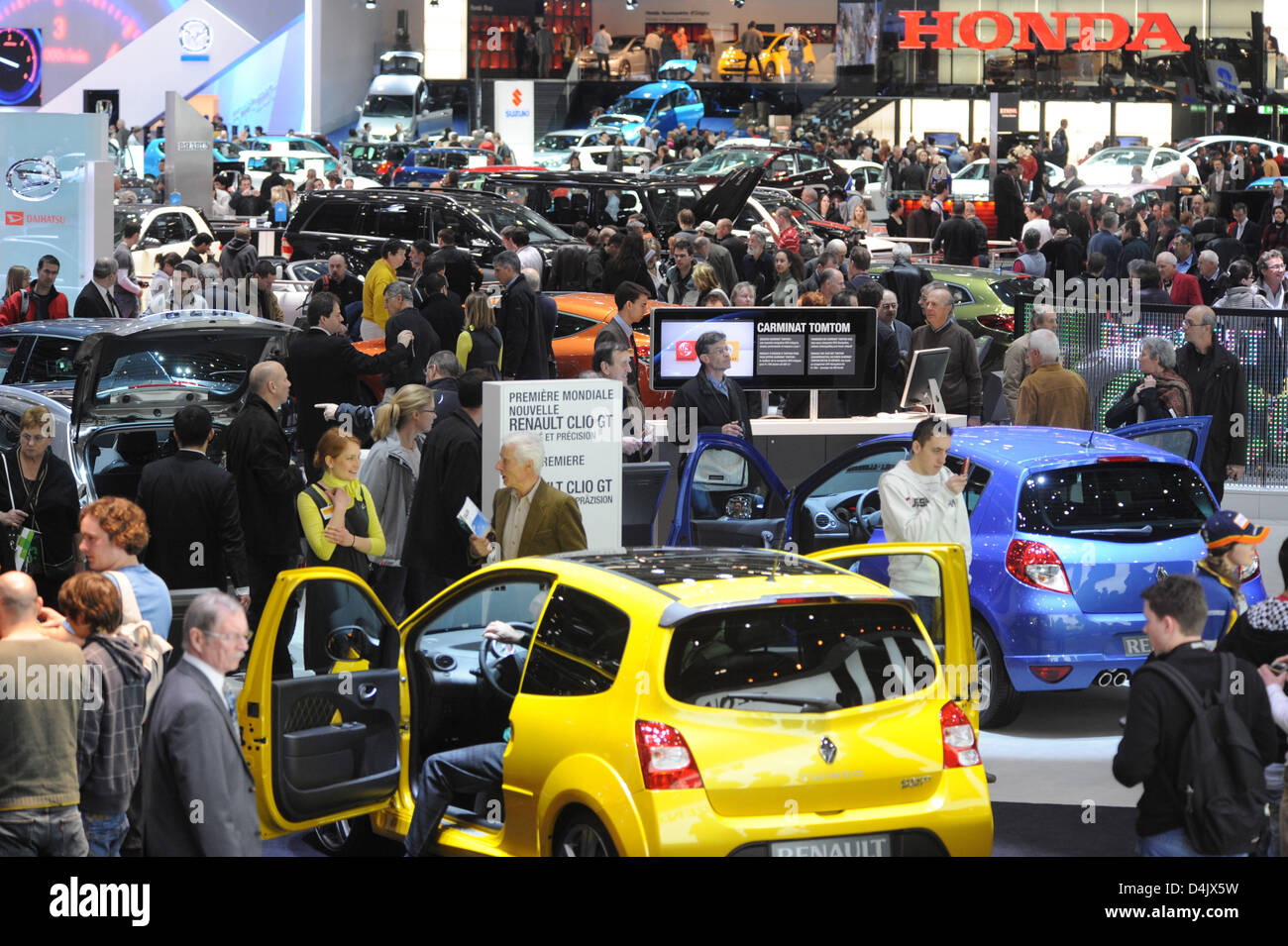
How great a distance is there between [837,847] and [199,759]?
6.96ft

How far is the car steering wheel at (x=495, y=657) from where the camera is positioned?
23.0ft

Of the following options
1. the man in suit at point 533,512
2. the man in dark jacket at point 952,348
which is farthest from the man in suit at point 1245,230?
the man in suit at point 533,512

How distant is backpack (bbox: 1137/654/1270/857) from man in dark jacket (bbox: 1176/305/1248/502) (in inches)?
287

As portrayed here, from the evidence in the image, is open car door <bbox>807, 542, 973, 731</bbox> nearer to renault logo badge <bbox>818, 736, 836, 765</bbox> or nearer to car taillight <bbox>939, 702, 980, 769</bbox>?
car taillight <bbox>939, 702, 980, 769</bbox>

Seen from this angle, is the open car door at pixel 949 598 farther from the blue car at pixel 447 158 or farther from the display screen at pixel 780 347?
the blue car at pixel 447 158

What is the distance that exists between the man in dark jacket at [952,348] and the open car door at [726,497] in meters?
3.64

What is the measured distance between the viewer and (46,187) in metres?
18.6

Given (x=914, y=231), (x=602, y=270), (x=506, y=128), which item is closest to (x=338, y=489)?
(x=602, y=270)

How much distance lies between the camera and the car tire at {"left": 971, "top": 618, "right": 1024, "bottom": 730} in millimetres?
9414

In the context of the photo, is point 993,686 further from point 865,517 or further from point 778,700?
point 778,700

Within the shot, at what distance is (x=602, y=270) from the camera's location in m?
18.8

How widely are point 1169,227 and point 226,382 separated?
1456 centimetres
